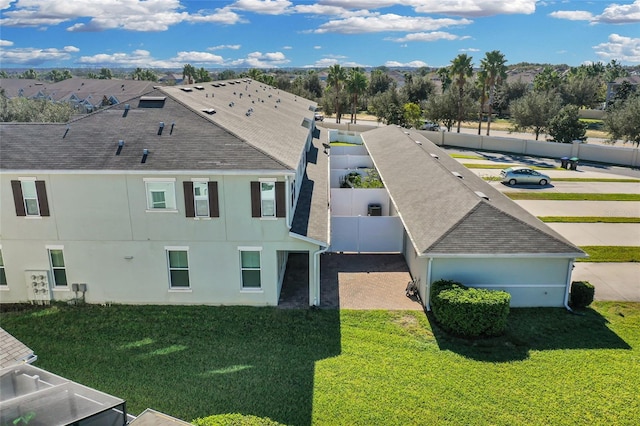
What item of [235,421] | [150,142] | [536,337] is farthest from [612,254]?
[150,142]

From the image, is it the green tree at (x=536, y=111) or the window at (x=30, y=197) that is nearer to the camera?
the window at (x=30, y=197)

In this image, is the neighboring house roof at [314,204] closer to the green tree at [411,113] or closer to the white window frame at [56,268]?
the white window frame at [56,268]

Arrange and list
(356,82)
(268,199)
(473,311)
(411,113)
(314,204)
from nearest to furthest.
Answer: (473,311), (268,199), (314,204), (411,113), (356,82)

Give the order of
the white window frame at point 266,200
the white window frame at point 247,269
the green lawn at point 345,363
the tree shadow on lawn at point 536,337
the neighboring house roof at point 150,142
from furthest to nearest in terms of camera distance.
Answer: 1. the white window frame at point 247,269
2. the neighboring house roof at point 150,142
3. the white window frame at point 266,200
4. the tree shadow on lawn at point 536,337
5. the green lawn at point 345,363

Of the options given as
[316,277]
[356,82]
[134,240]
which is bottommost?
[316,277]

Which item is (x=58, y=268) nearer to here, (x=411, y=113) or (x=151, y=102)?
(x=151, y=102)

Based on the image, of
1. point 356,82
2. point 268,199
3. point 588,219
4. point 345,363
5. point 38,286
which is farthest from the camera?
point 356,82

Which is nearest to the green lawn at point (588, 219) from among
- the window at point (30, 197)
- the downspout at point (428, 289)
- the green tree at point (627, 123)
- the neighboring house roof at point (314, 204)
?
the neighboring house roof at point (314, 204)

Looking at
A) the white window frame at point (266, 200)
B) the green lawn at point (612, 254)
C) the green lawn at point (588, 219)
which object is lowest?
the green lawn at point (612, 254)
